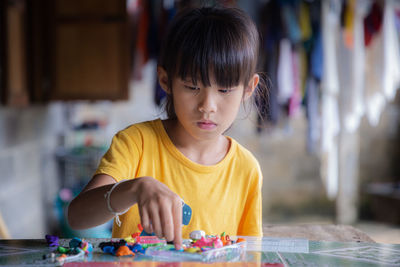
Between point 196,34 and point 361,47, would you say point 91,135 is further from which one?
point 196,34

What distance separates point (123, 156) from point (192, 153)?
9.7 inches

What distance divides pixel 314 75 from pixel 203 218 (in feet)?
8.11

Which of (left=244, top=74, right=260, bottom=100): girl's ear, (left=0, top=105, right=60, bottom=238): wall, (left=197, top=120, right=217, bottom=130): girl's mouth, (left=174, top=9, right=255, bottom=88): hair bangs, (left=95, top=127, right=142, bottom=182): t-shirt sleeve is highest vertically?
(left=174, top=9, right=255, bottom=88): hair bangs

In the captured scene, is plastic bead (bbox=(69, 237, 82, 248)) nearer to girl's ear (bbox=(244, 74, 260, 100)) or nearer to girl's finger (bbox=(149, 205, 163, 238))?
girl's finger (bbox=(149, 205, 163, 238))

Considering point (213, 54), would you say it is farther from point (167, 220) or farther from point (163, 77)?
point (167, 220)

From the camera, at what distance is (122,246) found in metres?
0.98

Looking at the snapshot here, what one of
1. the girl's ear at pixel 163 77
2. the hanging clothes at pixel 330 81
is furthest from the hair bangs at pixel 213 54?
the hanging clothes at pixel 330 81

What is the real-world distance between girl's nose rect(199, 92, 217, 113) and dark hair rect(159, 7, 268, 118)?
3cm

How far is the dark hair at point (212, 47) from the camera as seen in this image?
117 centimetres

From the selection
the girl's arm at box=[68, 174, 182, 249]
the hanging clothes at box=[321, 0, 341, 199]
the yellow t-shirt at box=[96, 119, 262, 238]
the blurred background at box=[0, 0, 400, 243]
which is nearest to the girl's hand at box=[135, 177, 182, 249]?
the girl's arm at box=[68, 174, 182, 249]

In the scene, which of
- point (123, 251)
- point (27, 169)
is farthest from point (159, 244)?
point (27, 169)

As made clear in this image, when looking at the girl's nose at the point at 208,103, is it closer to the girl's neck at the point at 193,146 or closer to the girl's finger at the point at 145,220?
the girl's neck at the point at 193,146

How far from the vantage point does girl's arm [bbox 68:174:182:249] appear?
2.91 ft

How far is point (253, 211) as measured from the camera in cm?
142
